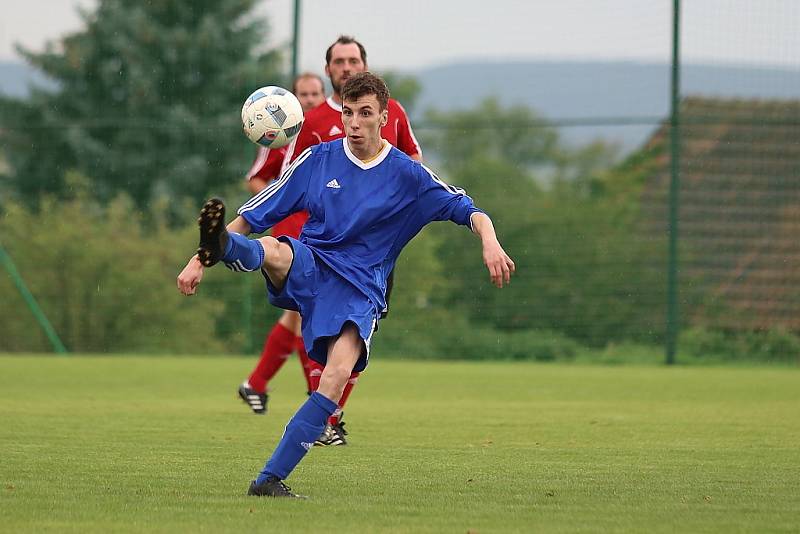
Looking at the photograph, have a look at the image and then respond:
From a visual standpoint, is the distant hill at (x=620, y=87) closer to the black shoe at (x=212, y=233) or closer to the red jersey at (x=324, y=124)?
the red jersey at (x=324, y=124)

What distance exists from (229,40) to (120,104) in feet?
8.64

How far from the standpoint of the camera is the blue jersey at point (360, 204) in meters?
5.36

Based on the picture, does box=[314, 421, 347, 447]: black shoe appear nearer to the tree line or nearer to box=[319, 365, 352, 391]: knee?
box=[319, 365, 352, 391]: knee

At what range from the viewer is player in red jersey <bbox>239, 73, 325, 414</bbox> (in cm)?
849

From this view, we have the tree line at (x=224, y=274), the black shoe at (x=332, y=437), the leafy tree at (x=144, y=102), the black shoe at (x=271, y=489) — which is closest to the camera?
the black shoe at (x=271, y=489)

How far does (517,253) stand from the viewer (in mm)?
16016

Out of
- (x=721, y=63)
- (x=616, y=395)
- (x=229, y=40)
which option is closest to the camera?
(x=616, y=395)

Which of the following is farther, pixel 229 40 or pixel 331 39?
pixel 229 40

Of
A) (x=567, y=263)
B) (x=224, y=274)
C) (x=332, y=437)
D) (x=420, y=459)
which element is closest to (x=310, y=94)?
(x=332, y=437)

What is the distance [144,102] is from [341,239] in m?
21.8

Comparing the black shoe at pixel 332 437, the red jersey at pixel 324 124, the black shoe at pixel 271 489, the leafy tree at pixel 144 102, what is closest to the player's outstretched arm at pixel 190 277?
the black shoe at pixel 271 489

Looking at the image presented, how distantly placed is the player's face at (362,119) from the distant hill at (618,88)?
33.6 feet

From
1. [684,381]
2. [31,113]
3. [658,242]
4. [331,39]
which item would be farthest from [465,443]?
[31,113]

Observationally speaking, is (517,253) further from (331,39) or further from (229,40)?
(229,40)
